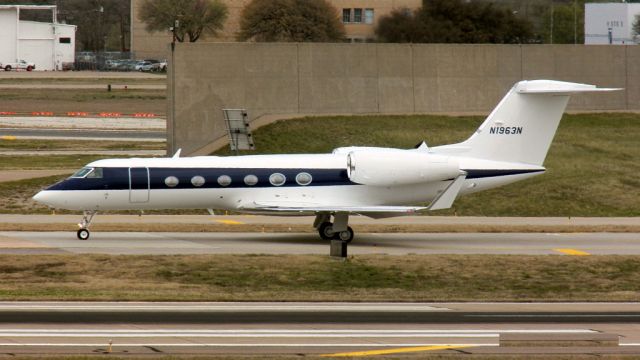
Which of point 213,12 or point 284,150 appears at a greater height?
point 213,12

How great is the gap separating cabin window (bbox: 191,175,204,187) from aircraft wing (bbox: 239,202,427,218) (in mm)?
1371

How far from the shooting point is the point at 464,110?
55.3 metres

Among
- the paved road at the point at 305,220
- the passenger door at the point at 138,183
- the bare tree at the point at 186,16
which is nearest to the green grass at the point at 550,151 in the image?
the paved road at the point at 305,220

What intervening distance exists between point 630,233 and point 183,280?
16092mm

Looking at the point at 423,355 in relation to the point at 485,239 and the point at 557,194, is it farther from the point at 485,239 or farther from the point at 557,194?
the point at 557,194

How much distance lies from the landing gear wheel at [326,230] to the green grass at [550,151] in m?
9.50

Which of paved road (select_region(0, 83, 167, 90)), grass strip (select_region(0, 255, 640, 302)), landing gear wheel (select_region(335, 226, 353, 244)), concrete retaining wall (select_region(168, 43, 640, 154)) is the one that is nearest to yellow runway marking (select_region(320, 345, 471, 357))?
grass strip (select_region(0, 255, 640, 302))

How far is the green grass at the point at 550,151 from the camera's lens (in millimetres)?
44812

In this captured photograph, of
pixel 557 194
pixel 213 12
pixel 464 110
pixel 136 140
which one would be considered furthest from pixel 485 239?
pixel 213 12

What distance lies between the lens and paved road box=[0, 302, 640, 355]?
19.7 m

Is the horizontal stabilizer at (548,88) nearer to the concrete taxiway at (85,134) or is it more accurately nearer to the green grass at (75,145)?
the green grass at (75,145)

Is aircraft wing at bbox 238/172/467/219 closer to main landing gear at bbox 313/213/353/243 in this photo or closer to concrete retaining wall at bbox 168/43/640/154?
main landing gear at bbox 313/213/353/243

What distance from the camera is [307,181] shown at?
34188 millimetres

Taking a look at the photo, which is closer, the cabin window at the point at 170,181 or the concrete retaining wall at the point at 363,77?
the cabin window at the point at 170,181
